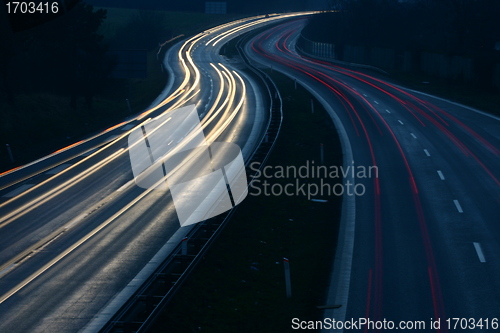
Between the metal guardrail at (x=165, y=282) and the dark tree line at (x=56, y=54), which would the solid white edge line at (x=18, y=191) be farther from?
the dark tree line at (x=56, y=54)

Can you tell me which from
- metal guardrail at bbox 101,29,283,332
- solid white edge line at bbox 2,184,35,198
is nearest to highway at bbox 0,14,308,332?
solid white edge line at bbox 2,184,35,198

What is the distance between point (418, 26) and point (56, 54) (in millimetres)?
66271

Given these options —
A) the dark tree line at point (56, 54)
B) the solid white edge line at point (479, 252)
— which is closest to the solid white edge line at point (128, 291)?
the solid white edge line at point (479, 252)

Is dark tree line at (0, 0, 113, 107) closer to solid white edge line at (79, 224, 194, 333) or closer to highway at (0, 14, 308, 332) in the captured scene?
highway at (0, 14, 308, 332)

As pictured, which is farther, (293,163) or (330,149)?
(330,149)

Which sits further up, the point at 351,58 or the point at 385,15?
the point at 385,15

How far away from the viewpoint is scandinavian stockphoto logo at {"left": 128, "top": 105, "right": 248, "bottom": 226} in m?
26.3

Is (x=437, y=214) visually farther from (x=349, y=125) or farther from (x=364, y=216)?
(x=349, y=125)

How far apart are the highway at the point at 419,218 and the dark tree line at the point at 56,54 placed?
2258cm

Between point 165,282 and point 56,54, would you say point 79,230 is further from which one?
point 56,54

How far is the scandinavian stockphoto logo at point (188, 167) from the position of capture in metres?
26.3

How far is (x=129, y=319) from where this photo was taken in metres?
14.8

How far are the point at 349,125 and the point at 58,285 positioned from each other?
105ft

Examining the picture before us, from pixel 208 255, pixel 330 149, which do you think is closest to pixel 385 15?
pixel 330 149
